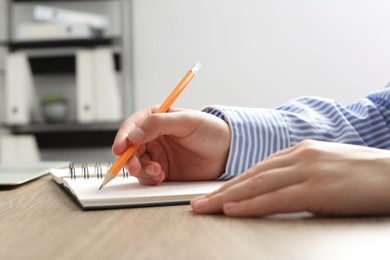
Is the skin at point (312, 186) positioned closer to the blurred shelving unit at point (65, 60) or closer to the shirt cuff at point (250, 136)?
the shirt cuff at point (250, 136)

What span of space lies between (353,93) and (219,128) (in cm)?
190

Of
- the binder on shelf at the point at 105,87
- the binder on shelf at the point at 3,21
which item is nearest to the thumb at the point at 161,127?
the binder on shelf at the point at 105,87

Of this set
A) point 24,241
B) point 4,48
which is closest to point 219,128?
point 24,241

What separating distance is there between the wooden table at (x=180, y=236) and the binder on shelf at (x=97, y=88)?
1845mm

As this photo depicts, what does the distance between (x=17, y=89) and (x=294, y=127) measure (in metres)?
1.89

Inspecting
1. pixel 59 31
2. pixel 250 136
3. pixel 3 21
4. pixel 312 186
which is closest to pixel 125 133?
pixel 250 136

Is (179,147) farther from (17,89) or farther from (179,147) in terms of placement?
(17,89)

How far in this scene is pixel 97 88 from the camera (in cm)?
223

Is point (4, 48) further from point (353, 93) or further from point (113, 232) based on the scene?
point (113, 232)

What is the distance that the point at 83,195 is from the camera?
0.44m

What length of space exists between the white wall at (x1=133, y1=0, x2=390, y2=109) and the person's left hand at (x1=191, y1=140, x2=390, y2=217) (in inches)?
79.4

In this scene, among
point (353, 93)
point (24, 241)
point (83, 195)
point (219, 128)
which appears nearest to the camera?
point (24, 241)

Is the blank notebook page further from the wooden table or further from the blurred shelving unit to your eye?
the blurred shelving unit

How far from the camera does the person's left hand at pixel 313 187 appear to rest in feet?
1.13
